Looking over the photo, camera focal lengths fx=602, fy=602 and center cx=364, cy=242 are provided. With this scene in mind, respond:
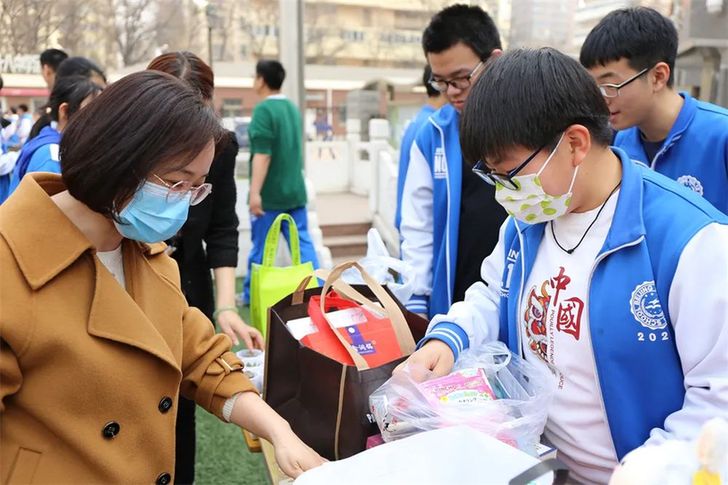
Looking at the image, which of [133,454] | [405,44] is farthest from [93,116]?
[405,44]

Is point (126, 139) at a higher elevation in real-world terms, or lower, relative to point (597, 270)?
higher

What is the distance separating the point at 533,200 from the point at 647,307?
288 millimetres

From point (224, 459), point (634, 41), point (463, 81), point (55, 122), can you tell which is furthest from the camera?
point (224, 459)

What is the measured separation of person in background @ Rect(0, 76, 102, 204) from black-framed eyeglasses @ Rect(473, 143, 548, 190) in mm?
1627

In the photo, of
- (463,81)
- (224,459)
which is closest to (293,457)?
(463,81)

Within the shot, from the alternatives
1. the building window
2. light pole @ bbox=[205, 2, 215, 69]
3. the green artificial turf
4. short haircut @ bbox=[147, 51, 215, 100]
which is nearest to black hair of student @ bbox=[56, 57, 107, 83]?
short haircut @ bbox=[147, 51, 215, 100]

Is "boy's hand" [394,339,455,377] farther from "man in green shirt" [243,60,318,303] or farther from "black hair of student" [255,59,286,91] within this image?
"black hair of student" [255,59,286,91]

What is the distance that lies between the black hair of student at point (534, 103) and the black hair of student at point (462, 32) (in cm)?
101

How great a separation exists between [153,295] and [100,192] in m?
0.26

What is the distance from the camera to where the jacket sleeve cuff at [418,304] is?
229cm

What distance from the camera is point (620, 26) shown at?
2025 mm

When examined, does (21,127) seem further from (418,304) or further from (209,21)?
(418,304)

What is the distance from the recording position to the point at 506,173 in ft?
3.90

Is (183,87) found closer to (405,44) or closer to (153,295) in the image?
(153,295)
